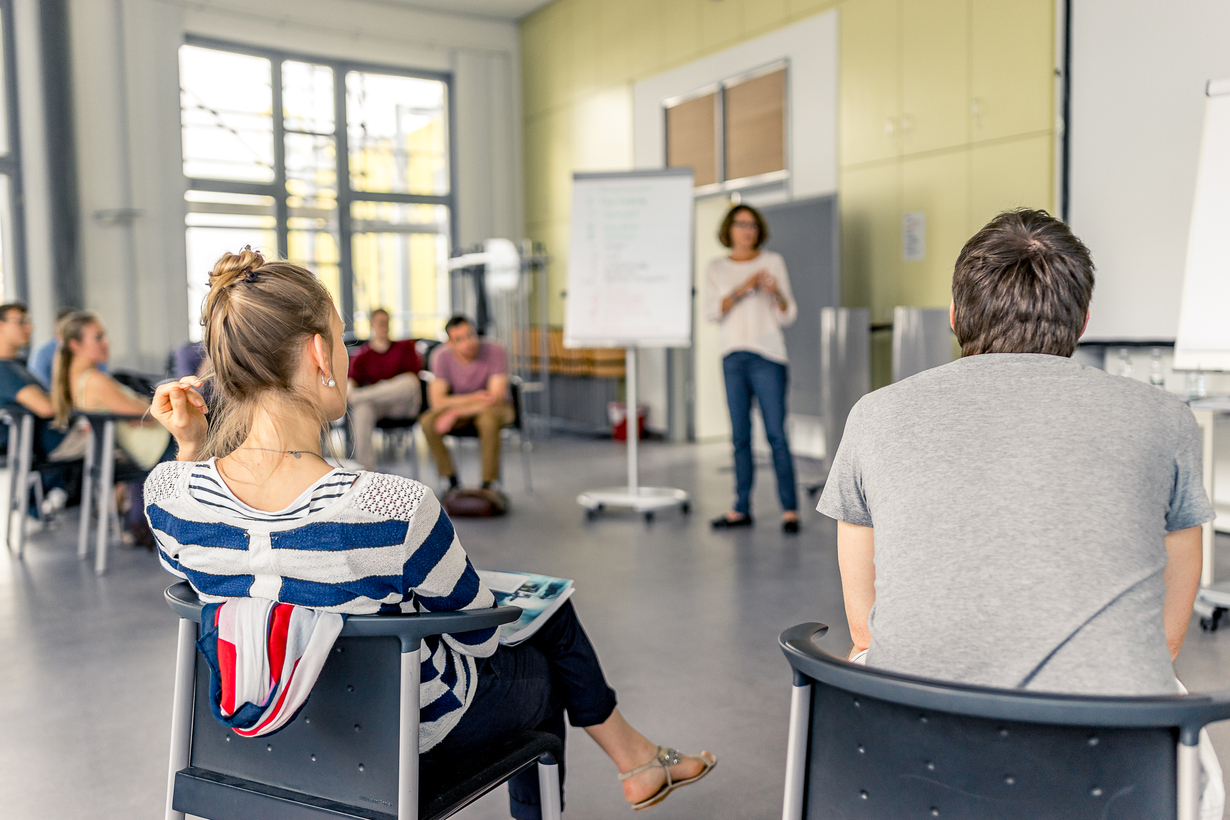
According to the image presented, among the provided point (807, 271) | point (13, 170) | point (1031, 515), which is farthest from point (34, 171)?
point (1031, 515)

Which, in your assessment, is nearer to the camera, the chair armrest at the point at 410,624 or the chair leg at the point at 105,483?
the chair armrest at the point at 410,624

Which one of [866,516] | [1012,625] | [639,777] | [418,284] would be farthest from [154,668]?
[418,284]

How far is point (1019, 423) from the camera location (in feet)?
3.20

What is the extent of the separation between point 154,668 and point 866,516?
248 cm

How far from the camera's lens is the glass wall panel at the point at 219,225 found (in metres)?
8.34

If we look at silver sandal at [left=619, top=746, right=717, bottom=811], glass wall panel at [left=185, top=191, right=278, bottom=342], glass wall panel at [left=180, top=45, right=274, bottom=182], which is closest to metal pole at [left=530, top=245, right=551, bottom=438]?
glass wall panel at [left=185, top=191, right=278, bottom=342]

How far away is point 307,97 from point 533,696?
27.8ft

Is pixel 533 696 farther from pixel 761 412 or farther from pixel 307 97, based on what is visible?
pixel 307 97

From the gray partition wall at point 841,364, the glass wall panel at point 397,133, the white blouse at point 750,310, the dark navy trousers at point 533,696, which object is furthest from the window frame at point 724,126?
the dark navy trousers at point 533,696

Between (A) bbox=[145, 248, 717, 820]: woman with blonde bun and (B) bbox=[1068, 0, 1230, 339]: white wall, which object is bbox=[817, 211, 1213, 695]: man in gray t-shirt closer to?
(A) bbox=[145, 248, 717, 820]: woman with blonde bun

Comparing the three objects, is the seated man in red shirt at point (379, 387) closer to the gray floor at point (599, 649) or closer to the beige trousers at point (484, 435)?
the beige trousers at point (484, 435)

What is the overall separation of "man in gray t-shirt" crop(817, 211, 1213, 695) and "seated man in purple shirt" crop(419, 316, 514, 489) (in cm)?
438

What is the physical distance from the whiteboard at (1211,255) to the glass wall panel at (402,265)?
7208mm

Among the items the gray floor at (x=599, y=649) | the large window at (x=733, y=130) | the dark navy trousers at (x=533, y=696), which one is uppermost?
the large window at (x=733, y=130)
